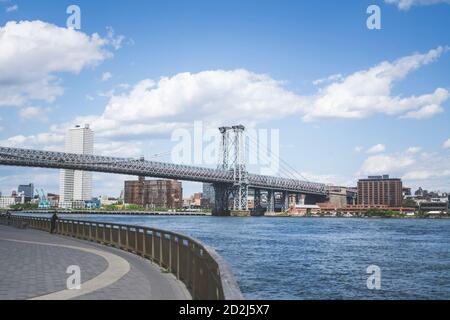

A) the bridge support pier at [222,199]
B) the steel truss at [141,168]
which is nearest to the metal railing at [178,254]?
the steel truss at [141,168]

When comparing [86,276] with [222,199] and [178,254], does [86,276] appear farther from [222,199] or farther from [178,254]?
[222,199]

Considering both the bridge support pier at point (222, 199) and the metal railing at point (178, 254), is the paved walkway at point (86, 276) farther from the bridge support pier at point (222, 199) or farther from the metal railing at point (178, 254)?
the bridge support pier at point (222, 199)

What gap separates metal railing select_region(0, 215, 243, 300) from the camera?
743 cm

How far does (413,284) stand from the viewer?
2430 centimetres

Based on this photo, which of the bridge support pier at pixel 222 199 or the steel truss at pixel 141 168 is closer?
the steel truss at pixel 141 168

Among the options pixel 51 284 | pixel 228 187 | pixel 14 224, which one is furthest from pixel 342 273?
pixel 228 187

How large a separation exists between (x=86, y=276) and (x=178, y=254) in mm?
2181

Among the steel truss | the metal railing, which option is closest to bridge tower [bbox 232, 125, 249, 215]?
the steel truss

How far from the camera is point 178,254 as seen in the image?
13047 millimetres

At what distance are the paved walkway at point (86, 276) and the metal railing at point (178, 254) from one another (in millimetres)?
331

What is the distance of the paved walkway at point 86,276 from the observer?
34.2 ft

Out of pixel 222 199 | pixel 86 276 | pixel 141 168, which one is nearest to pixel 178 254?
pixel 86 276

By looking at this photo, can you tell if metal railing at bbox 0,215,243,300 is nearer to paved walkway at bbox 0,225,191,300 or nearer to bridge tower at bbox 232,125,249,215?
paved walkway at bbox 0,225,191,300
